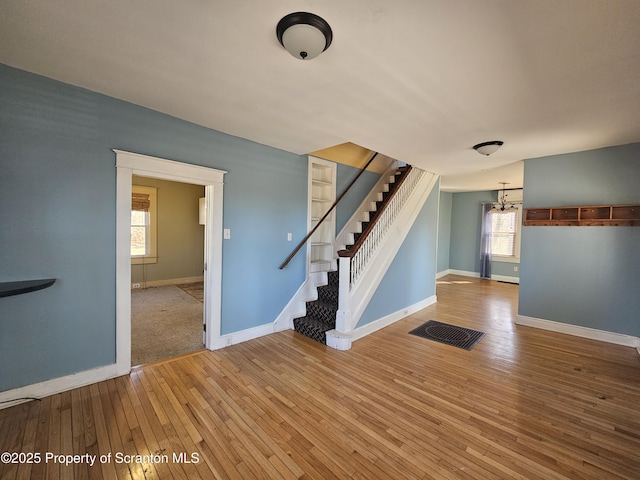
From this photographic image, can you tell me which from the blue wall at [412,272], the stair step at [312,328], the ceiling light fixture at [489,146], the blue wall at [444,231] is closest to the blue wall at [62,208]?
the stair step at [312,328]

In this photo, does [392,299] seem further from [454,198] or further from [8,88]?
[454,198]

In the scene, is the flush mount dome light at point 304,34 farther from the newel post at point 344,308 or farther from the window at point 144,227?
the window at point 144,227

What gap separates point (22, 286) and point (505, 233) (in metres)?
9.49

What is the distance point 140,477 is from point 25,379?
1.45 m

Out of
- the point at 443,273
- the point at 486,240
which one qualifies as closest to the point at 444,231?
the point at 486,240

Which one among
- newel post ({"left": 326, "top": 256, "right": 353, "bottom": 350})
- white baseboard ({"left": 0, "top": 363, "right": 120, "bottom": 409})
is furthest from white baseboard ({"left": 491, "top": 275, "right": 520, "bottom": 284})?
white baseboard ({"left": 0, "top": 363, "right": 120, "bottom": 409})

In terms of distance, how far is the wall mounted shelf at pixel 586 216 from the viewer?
11.0 feet

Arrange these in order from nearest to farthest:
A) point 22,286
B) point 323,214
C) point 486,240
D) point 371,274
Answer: point 22,286, point 371,274, point 323,214, point 486,240

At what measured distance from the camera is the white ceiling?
139 centimetres

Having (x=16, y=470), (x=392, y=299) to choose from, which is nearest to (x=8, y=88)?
(x=16, y=470)

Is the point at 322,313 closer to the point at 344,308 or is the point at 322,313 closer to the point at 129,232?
the point at 344,308

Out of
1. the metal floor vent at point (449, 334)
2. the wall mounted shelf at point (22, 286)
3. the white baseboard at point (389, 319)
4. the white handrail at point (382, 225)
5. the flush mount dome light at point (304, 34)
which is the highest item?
the flush mount dome light at point (304, 34)

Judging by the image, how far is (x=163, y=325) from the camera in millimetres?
3857

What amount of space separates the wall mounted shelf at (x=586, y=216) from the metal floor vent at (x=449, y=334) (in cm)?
195
